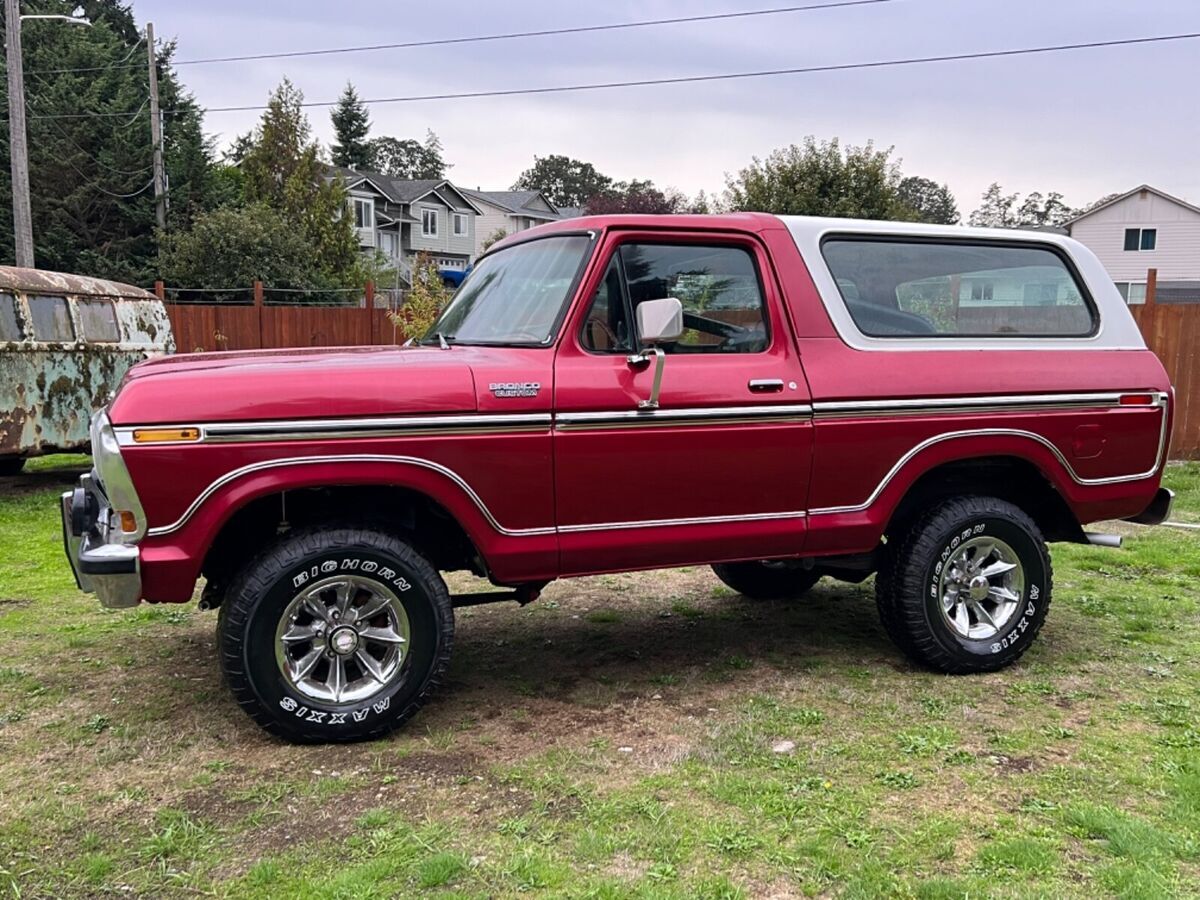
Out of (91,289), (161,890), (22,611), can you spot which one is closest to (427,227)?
(91,289)

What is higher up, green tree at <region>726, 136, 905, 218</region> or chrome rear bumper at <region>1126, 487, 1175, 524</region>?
green tree at <region>726, 136, 905, 218</region>

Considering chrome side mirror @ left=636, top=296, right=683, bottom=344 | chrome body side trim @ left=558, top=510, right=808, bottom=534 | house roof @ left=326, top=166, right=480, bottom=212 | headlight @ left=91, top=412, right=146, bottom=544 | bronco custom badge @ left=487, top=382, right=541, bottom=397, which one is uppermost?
house roof @ left=326, top=166, right=480, bottom=212

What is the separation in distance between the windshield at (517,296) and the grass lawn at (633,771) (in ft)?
5.49

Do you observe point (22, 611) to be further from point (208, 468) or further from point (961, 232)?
point (961, 232)

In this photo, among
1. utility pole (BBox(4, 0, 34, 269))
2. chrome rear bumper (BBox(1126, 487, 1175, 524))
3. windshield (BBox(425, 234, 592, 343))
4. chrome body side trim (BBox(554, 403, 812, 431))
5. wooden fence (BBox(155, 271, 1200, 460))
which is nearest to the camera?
chrome body side trim (BBox(554, 403, 812, 431))

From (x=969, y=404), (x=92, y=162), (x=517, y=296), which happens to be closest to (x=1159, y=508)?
(x=969, y=404)

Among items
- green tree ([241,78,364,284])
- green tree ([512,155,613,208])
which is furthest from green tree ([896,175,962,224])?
green tree ([241,78,364,284])

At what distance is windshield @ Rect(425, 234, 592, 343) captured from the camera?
13.8ft

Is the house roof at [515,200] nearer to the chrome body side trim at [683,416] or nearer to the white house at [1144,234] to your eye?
the white house at [1144,234]

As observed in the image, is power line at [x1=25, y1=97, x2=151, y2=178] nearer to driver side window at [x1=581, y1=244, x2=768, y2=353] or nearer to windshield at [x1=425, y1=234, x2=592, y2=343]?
windshield at [x1=425, y1=234, x2=592, y2=343]

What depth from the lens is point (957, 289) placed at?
16.0ft

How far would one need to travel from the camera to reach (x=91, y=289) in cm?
1040

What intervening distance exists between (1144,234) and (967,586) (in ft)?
143

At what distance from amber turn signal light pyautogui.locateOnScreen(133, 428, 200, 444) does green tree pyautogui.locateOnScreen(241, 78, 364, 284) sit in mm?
28651
